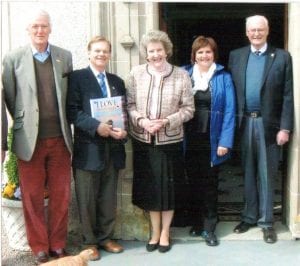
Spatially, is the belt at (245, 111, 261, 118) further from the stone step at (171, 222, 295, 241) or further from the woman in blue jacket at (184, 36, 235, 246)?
the stone step at (171, 222, 295, 241)

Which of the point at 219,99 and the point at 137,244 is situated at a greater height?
the point at 219,99

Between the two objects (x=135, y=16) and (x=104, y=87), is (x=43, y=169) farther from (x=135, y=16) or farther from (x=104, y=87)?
(x=135, y=16)

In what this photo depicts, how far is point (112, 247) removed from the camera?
413 cm

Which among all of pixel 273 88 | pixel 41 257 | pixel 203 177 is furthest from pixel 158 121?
pixel 41 257

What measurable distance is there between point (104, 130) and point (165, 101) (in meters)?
0.46

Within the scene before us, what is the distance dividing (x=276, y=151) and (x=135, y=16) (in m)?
1.41

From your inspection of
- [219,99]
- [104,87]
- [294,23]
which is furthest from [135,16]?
[294,23]

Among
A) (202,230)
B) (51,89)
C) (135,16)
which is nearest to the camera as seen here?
(51,89)

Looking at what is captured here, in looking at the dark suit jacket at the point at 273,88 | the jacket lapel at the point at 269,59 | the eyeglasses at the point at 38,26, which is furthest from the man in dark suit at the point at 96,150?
the jacket lapel at the point at 269,59

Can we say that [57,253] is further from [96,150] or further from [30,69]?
[30,69]

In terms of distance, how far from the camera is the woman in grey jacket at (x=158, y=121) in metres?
3.95

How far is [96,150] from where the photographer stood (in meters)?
3.93

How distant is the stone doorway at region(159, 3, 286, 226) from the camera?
4.47 m

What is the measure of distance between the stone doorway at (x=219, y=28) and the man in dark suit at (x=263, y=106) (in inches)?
7.4
